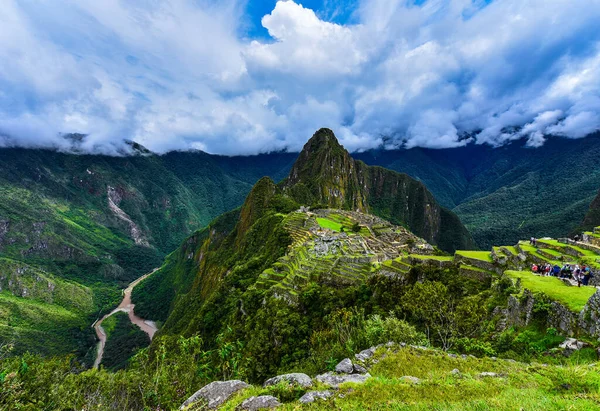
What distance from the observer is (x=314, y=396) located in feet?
34.1

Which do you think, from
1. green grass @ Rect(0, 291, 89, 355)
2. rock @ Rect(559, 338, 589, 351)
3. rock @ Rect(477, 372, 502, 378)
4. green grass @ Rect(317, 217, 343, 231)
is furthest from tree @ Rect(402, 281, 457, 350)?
green grass @ Rect(0, 291, 89, 355)

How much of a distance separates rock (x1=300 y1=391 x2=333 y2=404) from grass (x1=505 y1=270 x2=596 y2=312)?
14043 millimetres

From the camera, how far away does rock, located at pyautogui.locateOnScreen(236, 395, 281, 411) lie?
33.1 ft

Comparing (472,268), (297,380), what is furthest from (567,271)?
(297,380)

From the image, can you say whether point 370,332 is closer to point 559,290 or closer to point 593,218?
point 559,290

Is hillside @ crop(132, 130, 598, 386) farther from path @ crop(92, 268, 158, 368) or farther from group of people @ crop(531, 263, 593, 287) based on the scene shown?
path @ crop(92, 268, 158, 368)

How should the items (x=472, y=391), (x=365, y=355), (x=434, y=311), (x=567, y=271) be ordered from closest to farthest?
(x=472, y=391) < (x=365, y=355) < (x=434, y=311) < (x=567, y=271)

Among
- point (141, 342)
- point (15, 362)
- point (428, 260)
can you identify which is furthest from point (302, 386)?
point (141, 342)

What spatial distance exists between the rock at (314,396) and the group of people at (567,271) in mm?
19769

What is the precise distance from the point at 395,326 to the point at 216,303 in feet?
159

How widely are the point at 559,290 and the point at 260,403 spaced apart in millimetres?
19335

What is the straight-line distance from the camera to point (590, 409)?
25.1 feet

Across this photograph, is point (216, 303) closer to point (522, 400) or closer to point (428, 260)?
point (428, 260)

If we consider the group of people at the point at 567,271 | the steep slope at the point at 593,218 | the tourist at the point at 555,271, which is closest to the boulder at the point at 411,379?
the group of people at the point at 567,271
